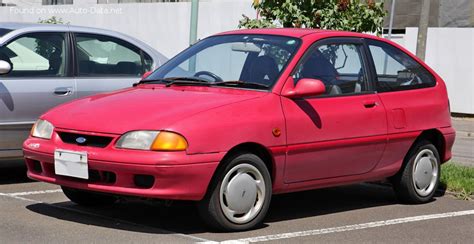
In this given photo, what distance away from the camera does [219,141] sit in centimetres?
575

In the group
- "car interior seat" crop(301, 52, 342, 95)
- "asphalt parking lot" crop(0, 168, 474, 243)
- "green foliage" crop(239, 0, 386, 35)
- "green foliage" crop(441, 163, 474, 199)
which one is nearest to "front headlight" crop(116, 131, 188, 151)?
"asphalt parking lot" crop(0, 168, 474, 243)

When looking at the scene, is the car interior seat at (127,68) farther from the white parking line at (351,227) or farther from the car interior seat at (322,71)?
the white parking line at (351,227)

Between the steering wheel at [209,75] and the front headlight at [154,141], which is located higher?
the steering wheel at [209,75]

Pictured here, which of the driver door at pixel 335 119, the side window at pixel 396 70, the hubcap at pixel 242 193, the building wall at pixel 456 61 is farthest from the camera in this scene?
the building wall at pixel 456 61

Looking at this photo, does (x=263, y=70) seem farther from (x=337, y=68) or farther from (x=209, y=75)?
(x=337, y=68)

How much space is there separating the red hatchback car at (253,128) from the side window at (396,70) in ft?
0.04

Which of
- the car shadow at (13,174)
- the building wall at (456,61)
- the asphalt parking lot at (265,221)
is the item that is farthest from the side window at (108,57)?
Result: the building wall at (456,61)

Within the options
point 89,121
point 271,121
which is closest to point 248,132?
point 271,121

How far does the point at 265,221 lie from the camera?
258 inches

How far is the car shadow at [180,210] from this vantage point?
623 cm

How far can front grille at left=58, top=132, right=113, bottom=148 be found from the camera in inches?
228

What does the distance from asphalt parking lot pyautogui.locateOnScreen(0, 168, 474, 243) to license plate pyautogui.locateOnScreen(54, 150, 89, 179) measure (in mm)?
420

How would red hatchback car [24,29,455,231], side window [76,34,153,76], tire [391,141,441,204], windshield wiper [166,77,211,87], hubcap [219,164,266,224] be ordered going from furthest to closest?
side window [76,34,153,76], tire [391,141,441,204], windshield wiper [166,77,211,87], hubcap [219,164,266,224], red hatchback car [24,29,455,231]

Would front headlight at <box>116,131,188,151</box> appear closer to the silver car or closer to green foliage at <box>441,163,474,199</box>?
the silver car
